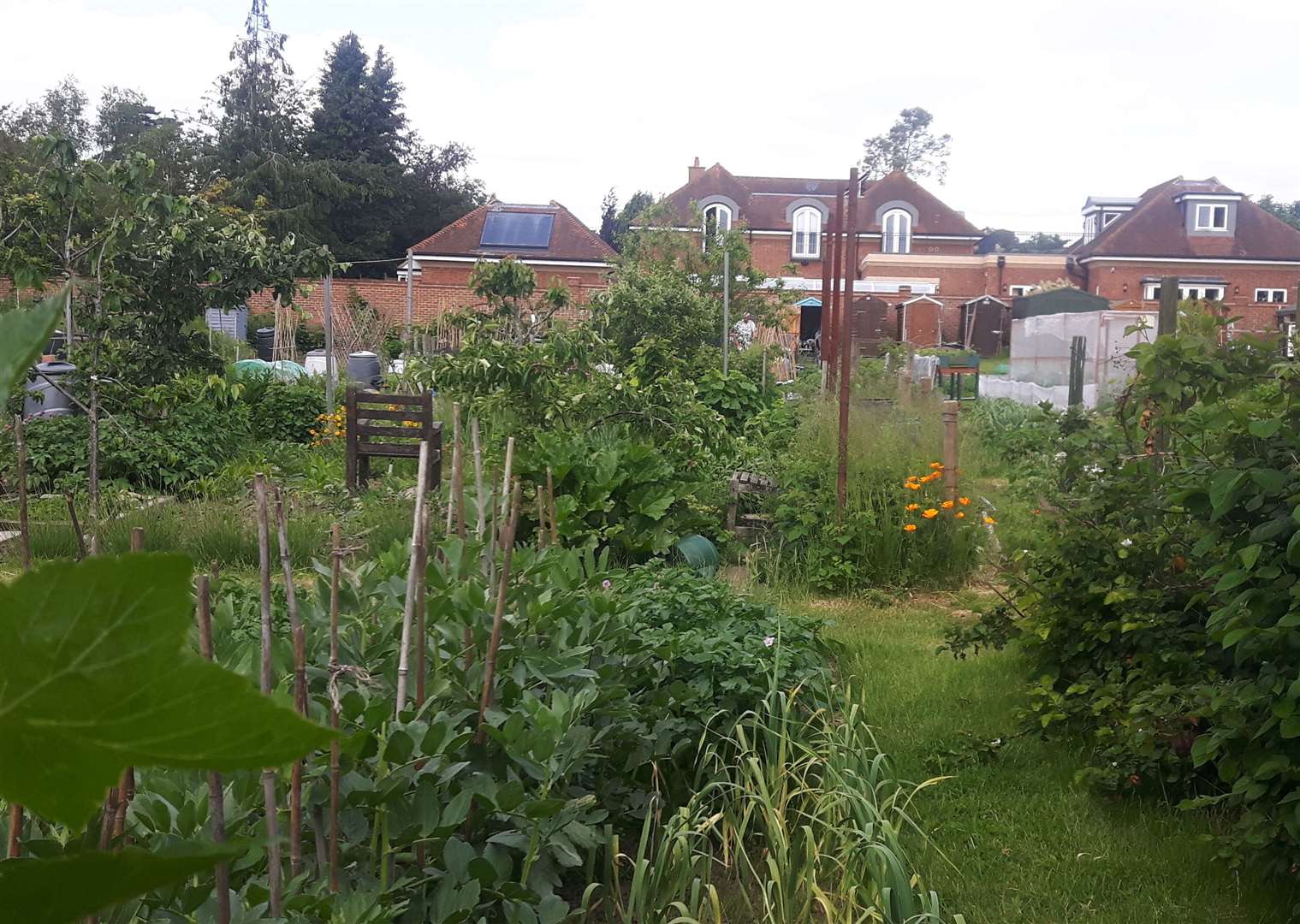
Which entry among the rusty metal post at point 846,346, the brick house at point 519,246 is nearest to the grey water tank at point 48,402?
the rusty metal post at point 846,346

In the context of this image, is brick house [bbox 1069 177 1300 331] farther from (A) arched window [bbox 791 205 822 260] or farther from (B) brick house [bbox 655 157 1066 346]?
(A) arched window [bbox 791 205 822 260]

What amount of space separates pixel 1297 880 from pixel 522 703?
2.20m

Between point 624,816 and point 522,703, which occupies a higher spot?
point 522,703

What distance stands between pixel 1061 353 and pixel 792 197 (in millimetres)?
19587

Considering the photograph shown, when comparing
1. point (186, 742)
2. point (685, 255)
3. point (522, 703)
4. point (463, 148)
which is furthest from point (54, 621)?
point (463, 148)

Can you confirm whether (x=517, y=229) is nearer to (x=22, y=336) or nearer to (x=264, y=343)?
(x=264, y=343)

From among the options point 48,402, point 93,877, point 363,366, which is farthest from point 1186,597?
point 363,366

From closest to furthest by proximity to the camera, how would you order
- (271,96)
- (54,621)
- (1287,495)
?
(54,621)
(1287,495)
(271,96)

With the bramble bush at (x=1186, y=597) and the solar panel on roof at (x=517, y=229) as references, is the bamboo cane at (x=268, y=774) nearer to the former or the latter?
the bramble bush at (x=1186, y=597)

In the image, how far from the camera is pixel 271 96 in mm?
34375

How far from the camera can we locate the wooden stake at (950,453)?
6957 millimetres

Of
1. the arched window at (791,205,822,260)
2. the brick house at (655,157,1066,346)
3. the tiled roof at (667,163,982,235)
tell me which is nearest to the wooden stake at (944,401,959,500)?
the brick house at (655,157,1066,346)

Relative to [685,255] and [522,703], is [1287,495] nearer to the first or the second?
[522,703]

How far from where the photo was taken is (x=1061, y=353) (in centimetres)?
1500
